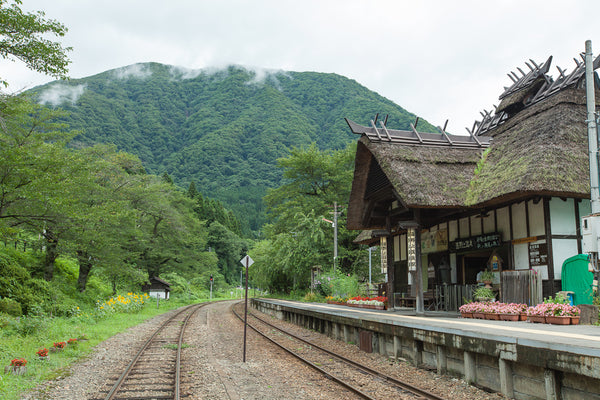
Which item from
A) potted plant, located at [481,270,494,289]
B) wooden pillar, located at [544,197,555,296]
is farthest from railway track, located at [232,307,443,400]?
wooden pillar, located at [544,197,555,296]

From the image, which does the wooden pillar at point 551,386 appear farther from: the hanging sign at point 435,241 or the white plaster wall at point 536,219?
the hanging sign at point 435,241

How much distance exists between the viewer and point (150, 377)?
8484 millimetres

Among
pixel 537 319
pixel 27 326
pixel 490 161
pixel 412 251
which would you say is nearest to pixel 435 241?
pixel 412 251

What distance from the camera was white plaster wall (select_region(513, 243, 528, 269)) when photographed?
1259 cm

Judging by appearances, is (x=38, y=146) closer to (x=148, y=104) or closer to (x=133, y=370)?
(x=133, y=370)

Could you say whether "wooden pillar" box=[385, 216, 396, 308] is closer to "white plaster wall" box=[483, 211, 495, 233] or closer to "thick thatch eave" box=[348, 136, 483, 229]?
"thick thatch eave" box=[348, 136, 483, 229]

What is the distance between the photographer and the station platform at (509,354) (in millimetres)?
5539

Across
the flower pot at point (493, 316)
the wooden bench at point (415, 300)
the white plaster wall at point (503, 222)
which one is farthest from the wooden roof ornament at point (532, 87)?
the flower pot at point (493, 316)

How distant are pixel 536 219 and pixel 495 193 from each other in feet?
4.61

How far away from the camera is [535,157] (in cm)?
1204

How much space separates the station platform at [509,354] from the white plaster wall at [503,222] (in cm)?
428

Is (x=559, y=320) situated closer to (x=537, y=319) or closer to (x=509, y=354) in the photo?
(x=537, y=319)

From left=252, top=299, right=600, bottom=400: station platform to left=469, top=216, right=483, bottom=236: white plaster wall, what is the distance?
221 inches

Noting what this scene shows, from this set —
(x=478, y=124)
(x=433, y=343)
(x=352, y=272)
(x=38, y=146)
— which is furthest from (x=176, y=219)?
(x=433, y=343)
